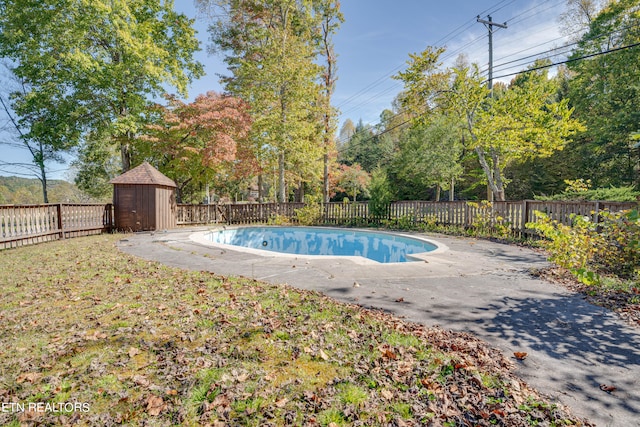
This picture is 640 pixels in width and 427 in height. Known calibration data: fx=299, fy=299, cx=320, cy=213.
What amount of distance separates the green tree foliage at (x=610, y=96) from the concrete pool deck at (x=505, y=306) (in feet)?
54.5

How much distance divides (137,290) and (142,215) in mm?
9919

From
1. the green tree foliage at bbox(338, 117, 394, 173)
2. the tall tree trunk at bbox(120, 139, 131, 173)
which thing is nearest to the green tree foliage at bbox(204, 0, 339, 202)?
the tall tree trunk at bbox(120, 139, 131, 173)

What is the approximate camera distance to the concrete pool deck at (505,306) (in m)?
2.22

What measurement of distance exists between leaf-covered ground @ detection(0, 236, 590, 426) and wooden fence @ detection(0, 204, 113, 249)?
589 centimetres

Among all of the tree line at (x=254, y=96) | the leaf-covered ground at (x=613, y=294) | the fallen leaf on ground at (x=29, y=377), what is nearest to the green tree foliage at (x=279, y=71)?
the tree line at (x=254, y=96)

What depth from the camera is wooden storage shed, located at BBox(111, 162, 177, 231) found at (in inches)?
496

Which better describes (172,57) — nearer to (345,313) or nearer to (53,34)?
(53,34)

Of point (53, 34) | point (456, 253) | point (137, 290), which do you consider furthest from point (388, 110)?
point (137, 290)

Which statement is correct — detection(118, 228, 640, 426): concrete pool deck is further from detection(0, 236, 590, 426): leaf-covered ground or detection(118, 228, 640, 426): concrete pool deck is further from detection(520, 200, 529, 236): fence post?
detection(520, 200, 529, 236): fence post

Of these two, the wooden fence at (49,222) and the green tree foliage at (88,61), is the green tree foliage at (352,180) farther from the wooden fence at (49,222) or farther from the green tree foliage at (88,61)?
the wooden fence at (49,222)

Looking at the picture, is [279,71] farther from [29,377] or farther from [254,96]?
[29,377]

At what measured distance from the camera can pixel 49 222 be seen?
9711 mm

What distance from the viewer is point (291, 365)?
2422 mm

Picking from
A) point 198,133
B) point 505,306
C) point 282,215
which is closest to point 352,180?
point 282,215
